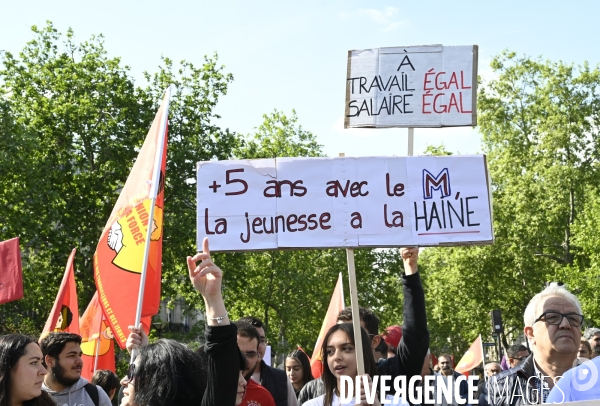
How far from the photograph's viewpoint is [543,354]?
404 cm

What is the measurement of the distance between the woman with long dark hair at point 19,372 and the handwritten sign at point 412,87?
6.71 feet

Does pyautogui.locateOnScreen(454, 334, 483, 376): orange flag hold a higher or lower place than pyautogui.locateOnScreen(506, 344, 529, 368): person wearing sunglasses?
lower

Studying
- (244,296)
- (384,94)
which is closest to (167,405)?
(384,94)

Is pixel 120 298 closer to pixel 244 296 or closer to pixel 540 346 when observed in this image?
pixel 540 346

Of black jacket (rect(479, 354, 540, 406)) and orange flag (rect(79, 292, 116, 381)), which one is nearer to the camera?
black jacket (rect(479, 354, 540, 406))

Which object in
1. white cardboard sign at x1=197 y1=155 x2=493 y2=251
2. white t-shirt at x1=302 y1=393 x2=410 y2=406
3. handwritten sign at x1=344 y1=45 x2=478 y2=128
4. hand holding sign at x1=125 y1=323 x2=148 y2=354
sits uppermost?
handwritten sign at x1=344 y1=45 x2=478 y2=128

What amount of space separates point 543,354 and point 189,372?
→ 155 cm

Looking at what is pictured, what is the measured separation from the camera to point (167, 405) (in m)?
3.43

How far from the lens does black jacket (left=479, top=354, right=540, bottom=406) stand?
406 centimetres

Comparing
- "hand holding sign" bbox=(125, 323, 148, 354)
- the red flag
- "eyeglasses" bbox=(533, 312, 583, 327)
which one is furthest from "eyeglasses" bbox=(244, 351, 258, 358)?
the red flag

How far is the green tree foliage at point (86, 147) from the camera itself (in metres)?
25.5

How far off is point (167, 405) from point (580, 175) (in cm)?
3710

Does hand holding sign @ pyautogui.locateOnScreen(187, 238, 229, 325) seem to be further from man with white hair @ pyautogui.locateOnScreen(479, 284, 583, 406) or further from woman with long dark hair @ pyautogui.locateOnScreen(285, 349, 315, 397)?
woman with long dark hair @ pyautogui.locateOnScreen(285, 349, 315, 397)

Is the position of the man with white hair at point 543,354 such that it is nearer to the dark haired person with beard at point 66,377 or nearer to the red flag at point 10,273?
the dark haired person with beard at point 66,377
